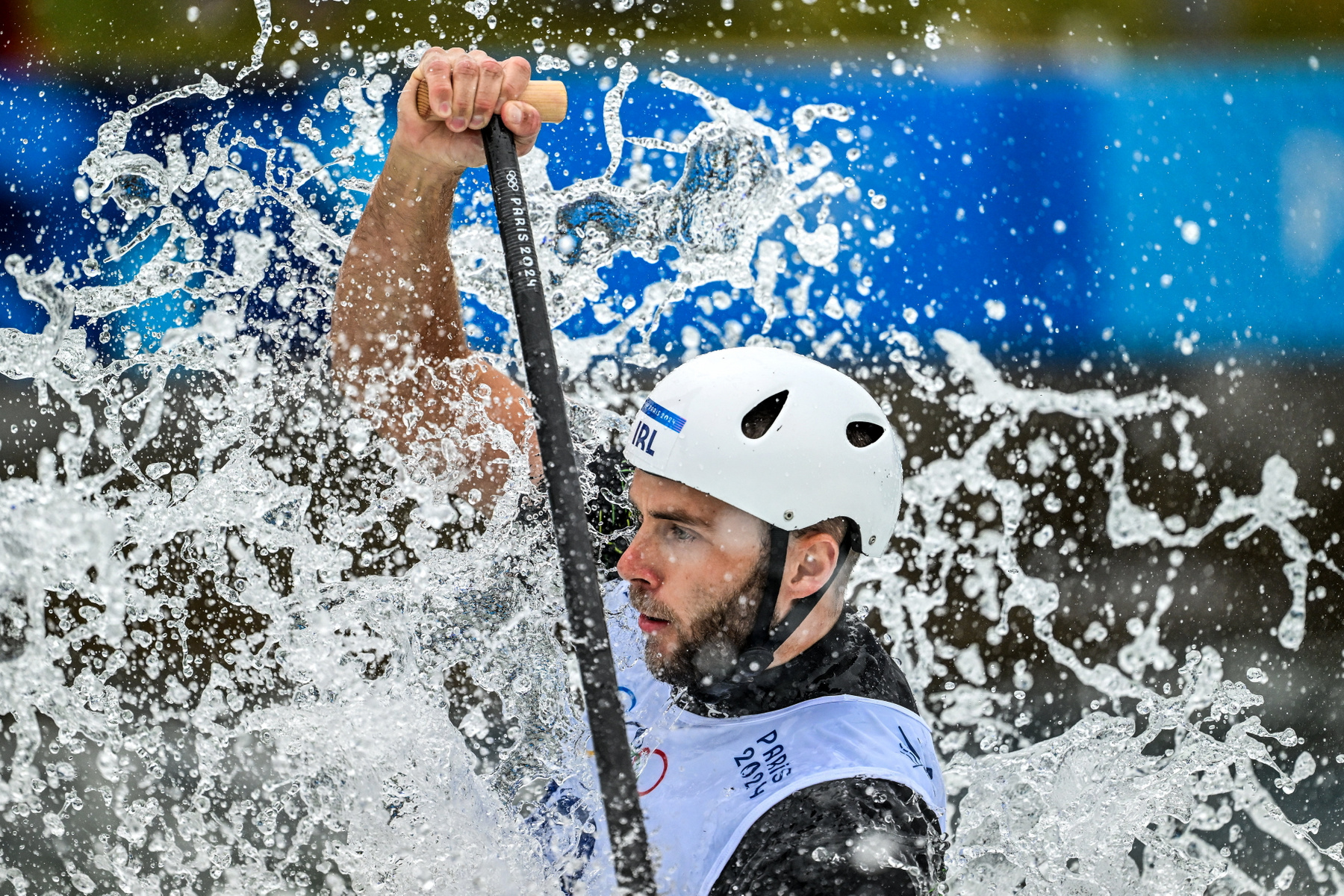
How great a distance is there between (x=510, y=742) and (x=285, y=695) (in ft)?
5.30

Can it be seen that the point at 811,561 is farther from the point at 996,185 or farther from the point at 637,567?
the point at 996,185

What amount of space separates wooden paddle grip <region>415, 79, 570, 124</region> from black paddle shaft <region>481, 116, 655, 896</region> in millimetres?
341

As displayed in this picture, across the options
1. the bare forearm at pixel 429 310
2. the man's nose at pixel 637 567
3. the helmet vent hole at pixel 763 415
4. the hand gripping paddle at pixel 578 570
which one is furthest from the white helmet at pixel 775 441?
the bare forearm at pixel 429 310

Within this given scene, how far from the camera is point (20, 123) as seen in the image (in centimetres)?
582

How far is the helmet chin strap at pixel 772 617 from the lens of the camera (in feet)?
7.33

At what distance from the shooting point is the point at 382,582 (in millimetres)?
3053

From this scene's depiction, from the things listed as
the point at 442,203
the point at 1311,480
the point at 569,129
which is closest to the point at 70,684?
the point at 569,129

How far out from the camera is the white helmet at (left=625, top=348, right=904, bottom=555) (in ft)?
7.47

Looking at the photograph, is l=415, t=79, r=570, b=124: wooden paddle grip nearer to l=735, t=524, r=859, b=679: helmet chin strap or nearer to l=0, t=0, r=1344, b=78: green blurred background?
l=735, t=524, r=859, b=679: helmet chin strap

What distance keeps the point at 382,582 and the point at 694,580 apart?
3.74ft

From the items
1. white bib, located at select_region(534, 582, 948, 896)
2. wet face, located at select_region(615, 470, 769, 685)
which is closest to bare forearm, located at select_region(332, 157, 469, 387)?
wet face, located at select_region(615, 470, 769, 685)

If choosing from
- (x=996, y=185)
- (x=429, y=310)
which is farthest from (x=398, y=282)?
(x=996, y=185)

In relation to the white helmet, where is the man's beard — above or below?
below

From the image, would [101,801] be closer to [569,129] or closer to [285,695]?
[285,695]
